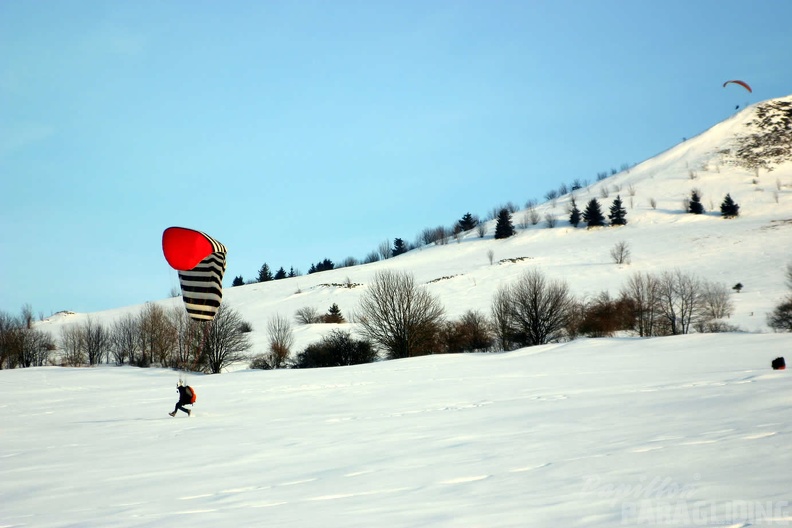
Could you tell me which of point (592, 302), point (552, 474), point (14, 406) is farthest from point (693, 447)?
point (592, 302)

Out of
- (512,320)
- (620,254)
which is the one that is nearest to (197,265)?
(512,320)

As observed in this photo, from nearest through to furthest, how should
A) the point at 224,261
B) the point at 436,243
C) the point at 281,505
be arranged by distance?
the point at 281,505, the point at 224,261, the point at 436,243

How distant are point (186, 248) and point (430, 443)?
10.0 metres

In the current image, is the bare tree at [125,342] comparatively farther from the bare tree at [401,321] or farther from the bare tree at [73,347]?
the bare tree at [401,321]

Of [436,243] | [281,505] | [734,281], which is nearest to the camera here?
[281,505]

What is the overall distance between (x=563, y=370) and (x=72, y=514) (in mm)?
20379

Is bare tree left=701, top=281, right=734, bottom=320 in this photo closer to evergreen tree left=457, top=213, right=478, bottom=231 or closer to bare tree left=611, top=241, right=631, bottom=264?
bare tree left=611, top=241, right=631, bottom=264

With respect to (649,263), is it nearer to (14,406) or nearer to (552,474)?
(14,406)

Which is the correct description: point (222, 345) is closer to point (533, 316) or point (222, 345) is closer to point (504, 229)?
point (533, 316)

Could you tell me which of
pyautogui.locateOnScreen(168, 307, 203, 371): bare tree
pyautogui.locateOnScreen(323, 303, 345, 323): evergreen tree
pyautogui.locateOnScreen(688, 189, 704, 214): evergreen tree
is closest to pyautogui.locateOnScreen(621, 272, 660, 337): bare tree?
pyautogui.locateOnScreen(323, 303, 345, 323): evergreen tree

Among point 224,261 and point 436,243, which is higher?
point 436,243

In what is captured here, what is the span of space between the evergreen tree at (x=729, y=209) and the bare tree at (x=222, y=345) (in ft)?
245

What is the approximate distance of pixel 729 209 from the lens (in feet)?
299

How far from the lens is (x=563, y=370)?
24672 mm
